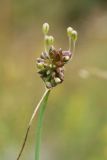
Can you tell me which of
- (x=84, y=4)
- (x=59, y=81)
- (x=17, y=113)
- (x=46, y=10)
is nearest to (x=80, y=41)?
(x=46, y=10)

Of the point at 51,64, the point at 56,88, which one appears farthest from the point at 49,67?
the point at 56,88

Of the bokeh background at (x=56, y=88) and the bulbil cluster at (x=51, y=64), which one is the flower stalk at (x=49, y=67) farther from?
the bokeh background at (x=56, y=88)

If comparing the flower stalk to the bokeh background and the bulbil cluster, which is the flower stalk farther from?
the bokeh background

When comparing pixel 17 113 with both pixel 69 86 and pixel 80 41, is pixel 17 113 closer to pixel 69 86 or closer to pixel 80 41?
pixel 69 86

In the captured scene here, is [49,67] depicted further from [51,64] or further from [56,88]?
[56,88]

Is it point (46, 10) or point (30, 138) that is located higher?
point (46, 10)

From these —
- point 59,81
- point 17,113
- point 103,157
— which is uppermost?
point 59,81
